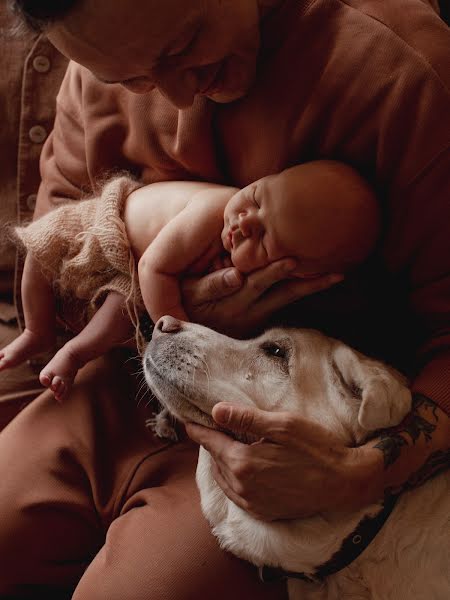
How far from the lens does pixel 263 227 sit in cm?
112

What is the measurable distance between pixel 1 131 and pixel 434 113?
1052 millimetres

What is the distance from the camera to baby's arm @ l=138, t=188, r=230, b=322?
119 cm

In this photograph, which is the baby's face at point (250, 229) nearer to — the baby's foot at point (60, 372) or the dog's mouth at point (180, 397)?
the dog's mouth at point (180, 397)

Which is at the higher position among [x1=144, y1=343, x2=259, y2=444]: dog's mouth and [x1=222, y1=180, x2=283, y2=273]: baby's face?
[x1=222, y1=180, x2=283, y2=273]: baby's face

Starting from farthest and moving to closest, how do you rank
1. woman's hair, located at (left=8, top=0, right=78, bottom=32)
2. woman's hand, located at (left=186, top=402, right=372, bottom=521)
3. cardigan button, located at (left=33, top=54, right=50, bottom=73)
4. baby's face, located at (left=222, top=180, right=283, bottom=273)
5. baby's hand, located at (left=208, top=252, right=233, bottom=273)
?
cardigan button, located at (left=33, top=54, right=50, bottom=73) < baby's hand, located at (left=208, top=252, right=233, bottom=273) < baby's face, located at (left=222, top=180, right=283, bottom=273) < woman's hand, located at (left=186, top=402, right=372, bottom=521) < woman's hair, located at (left=8, top=0, right=78, bottom=32)

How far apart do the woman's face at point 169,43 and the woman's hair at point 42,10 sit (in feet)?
0.04

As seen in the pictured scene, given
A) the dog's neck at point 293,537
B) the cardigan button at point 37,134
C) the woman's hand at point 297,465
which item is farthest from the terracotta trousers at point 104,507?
the cardigan button at point 37,134

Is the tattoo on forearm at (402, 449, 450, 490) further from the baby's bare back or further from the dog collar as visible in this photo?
the baby's bare back

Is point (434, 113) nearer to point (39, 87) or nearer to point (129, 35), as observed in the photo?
point (129, 35)

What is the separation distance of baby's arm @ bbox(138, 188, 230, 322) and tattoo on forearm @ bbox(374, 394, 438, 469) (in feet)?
1.45

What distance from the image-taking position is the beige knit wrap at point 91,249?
1297 millimetres

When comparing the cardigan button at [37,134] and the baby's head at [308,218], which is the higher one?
the baby's head at [308,218]

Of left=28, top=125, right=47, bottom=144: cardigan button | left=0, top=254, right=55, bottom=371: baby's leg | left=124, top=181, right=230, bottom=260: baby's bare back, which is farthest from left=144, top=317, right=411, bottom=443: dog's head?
left=28, top=125, right=47, bottom=144: cardigan button

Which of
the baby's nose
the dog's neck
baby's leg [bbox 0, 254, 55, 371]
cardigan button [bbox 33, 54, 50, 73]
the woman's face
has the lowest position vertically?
baby's leg [bbox 0, 254, 55, 371]
